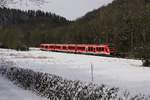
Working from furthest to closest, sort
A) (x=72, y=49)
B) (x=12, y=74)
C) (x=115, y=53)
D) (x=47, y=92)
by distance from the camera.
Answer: (x=72, y=49)
(x=115, y=53)
(x=12, y=74)
(x=47, y=92)

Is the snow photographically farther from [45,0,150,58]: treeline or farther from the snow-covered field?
[45,0,150,58]: treeline

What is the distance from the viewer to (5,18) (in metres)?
19.3

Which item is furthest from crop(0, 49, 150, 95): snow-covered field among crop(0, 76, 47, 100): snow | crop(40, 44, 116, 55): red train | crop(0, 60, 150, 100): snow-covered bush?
crop(40, 44, 116, 55): red train

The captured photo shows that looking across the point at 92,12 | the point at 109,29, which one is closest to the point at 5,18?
the point at 109,29

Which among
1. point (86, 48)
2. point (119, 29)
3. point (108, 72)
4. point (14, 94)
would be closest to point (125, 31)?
point (119, 29)

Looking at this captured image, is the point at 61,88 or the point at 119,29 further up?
the point at 119,29

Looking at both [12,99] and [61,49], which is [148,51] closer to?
[12,99]

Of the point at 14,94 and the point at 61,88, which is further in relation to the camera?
the point at 14,94

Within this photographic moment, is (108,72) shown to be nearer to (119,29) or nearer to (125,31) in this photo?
(125,31)

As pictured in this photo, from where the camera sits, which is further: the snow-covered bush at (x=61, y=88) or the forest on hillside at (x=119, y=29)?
the forest on hillside at (x=119, y=29)

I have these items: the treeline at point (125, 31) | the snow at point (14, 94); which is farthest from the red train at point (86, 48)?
the snow at point (14, 94)

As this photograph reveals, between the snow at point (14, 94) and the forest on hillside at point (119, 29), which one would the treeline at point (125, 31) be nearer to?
the forest on hillside at point (119, 29)

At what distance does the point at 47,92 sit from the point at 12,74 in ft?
25.4

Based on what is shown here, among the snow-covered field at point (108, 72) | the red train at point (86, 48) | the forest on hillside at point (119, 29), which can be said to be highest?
the forest on hillside at point (119, 29)
